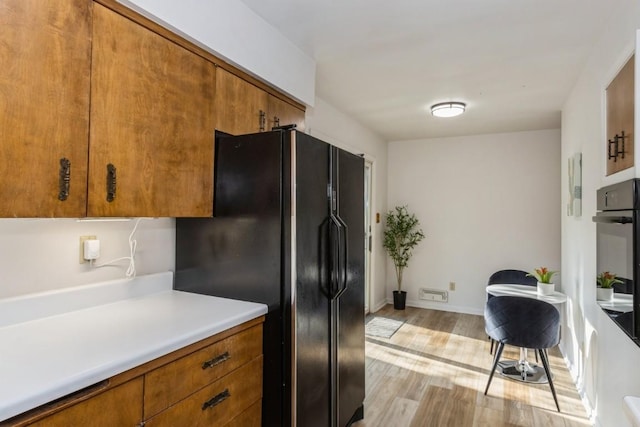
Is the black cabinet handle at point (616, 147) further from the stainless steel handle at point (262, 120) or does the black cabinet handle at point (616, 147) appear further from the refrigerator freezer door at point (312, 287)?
the stainless steel handle at point (262, 120)

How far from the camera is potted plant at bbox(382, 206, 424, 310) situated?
513 centimetres

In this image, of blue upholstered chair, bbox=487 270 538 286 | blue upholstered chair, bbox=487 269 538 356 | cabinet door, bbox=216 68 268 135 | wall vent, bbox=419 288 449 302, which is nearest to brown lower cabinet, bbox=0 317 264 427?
cabinet door, bbox=216 68 268 135

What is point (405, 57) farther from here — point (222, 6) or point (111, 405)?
point (111, 405)

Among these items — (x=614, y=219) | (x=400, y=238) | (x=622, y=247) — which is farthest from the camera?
(x=400, y=238)

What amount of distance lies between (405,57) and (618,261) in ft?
5.71

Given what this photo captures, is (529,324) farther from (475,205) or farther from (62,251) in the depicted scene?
(62,251)

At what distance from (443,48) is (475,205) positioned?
9.68 ft

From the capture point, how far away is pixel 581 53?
2.47 metres

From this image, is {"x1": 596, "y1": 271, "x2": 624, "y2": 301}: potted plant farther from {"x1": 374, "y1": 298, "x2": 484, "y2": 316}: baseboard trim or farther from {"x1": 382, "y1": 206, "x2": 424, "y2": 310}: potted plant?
{"x1": 382, "y1": 206, "x2": 424, "y2": 310}: potted plant

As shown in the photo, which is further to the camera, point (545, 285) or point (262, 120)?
point (545, 285)

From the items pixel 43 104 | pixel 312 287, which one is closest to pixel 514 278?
pixel 312 287

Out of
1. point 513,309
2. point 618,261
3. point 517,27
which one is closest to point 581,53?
point 517,27

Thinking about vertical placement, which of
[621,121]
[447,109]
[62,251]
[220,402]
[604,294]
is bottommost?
[220,402]

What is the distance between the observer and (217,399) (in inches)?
57.1
